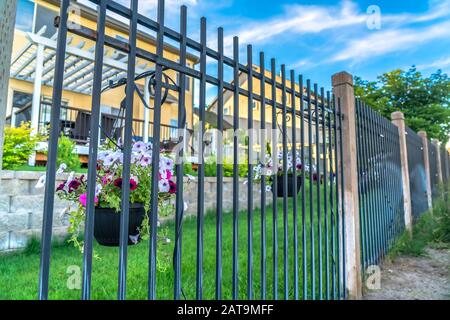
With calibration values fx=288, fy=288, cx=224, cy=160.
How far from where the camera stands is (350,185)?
8.13ft

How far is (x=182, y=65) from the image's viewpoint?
4.12 feet

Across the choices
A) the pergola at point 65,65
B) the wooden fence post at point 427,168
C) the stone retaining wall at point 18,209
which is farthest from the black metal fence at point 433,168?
the pergola at point 65,65

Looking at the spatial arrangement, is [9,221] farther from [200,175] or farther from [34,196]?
[200,175]

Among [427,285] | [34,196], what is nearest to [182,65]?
[34,196]

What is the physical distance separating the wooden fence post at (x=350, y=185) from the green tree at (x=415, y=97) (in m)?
9.63

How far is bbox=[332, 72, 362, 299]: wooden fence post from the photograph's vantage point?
2.43 metres

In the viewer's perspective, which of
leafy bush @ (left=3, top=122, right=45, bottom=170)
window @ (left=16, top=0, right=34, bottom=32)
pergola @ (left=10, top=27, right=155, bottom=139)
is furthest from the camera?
window @ (left=16, top=0, right=34, bottom=32)

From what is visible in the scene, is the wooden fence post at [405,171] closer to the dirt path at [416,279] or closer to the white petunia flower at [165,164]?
the dirt path at [416,279]

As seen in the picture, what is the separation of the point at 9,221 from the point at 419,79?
1356 cm

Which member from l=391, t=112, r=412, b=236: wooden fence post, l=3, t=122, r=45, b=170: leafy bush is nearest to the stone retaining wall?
l=3, t=122, r=45, b=170: leafy bush

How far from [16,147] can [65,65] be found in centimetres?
371

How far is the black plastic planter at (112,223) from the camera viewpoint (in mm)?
1132

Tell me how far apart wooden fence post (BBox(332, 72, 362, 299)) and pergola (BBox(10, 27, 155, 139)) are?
412 centimetres

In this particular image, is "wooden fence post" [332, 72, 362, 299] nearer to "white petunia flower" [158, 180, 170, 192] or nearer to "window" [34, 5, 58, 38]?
"white petunia flower" [158, 180, 170, 192]
